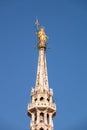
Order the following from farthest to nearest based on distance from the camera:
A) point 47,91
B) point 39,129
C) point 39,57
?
point 39,57 → point 47,91 → point 39,129

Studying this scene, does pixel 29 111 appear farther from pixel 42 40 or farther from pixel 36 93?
pixel 42 40

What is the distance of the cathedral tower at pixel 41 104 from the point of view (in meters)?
108

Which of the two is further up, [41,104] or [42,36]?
[42,36]

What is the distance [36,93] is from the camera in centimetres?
11356

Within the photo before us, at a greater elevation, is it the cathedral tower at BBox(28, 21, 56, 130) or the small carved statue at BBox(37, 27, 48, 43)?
the small carved statue at BBox(37, 27, 48, 43)

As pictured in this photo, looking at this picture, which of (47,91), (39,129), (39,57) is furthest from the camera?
(39,57)

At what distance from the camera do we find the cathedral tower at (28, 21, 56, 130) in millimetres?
108188

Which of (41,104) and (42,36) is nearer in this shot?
(41,104)

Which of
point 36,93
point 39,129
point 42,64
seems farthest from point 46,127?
point 42,64

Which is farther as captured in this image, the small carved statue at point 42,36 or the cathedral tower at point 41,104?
the small carved statue at point 42,36

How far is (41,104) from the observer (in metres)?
110

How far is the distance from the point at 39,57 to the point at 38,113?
17880 mm

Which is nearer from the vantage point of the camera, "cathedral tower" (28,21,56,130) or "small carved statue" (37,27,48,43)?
"cathedral tower" (28,21,56,130)

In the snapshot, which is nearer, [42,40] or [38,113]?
[38,113]
